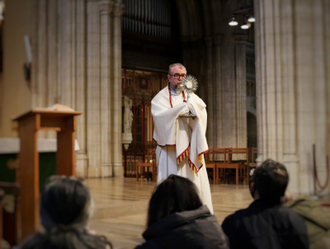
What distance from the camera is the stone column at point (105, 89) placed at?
12.3 meters

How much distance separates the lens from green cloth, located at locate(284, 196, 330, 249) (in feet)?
7.73

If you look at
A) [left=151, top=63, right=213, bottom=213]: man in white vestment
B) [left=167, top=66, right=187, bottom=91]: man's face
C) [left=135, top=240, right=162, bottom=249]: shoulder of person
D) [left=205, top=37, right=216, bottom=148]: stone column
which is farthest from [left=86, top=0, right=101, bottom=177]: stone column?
[left=135, top=240, right=162, bottom=249]: shoulder of person

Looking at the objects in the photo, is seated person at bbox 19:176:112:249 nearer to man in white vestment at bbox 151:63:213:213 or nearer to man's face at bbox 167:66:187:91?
man in white vestment at bbox 151:63:213:213

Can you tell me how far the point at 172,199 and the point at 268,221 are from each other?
52 centimetres

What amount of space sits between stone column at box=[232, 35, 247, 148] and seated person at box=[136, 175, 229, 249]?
14822 mm

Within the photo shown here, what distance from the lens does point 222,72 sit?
55.9 feet

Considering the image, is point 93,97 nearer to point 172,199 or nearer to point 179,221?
point 172,199

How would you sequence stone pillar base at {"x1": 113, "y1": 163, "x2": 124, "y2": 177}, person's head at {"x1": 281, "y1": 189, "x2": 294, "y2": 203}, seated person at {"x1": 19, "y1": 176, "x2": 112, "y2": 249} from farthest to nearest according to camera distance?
stone pillar base at {"x1": 113, "y1": 163, "x2": 124, "y2": 177} < person's head at {"x1": 281, "y1": 189, "x2": 294, "y2": 203} < seated person at {"x1": 19, "y1": 176, "x2": 112, "y2": 249}

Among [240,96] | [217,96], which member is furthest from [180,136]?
[240,96]

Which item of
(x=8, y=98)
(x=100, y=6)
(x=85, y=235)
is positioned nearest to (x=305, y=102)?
(x=8, y=98)

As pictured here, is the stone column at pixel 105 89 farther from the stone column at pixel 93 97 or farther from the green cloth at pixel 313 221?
the green cloth at pixel 313 221

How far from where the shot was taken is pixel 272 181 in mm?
2363

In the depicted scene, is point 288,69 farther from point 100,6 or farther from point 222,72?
point 222,72

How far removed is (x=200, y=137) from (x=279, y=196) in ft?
7.26
